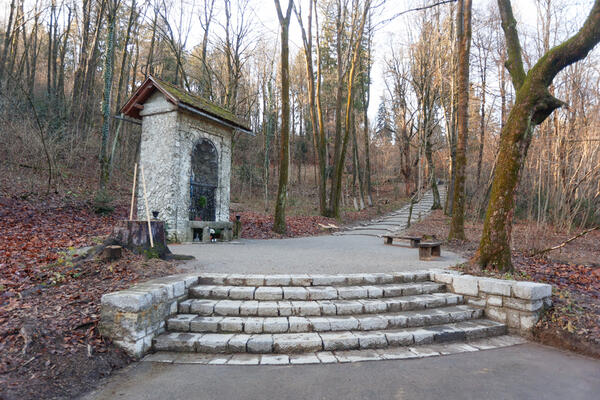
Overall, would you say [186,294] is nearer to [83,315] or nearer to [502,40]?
[83,315]

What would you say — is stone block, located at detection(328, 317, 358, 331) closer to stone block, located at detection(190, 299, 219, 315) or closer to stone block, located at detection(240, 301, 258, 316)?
stone block, located at detection(240, 301, 258, 316)

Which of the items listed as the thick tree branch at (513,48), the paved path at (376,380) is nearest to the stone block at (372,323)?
the paved path at (376,380)

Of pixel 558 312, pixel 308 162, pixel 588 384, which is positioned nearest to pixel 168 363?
pixel 588 384

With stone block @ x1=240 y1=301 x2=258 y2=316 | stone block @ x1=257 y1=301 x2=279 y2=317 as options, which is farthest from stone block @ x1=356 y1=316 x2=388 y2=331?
stone block @ x1=240 y1=301 x2=258 y2=316

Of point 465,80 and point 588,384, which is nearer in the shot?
point 588,384

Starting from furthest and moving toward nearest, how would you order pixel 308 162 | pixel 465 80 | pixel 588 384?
1. pixel 308 162
2. pixel 465 80
3. pixel 588 384

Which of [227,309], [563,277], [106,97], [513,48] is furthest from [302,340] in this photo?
[106,97]

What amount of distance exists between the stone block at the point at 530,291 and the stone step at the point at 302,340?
3.29 feet

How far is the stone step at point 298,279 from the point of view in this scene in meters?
5.15

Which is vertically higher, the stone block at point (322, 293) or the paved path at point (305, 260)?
the paved path at point (305, 260)

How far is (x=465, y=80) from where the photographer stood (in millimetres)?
9727

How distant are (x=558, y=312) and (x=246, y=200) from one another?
20.8 metres

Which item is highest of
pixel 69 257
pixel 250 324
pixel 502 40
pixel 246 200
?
pixel 502 40

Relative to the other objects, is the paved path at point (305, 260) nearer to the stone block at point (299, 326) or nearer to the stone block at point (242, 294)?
the stone block at point (242, 294)
